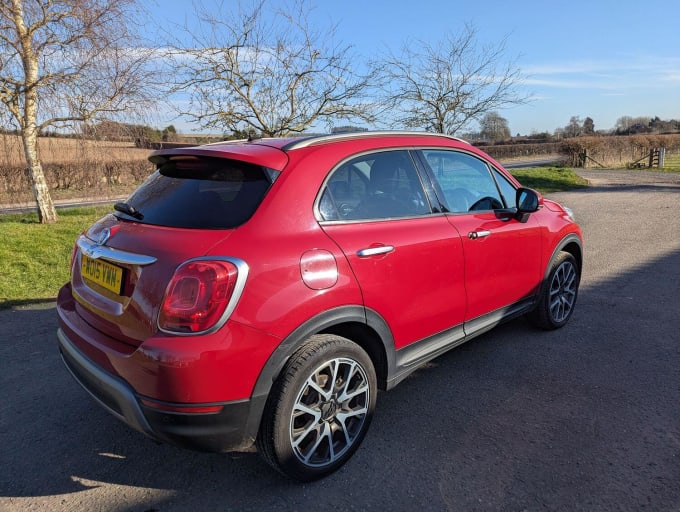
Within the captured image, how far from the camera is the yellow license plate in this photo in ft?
7.74

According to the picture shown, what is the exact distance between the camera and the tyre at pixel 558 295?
423 cm

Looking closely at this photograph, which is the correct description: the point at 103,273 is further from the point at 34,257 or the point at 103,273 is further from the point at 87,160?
the point at 87,160

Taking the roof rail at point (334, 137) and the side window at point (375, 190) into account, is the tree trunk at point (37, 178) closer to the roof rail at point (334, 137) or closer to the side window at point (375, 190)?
the roof rail at point (334, 137)

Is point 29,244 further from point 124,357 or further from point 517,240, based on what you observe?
point 517,240

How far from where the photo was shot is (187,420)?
82.2 inches

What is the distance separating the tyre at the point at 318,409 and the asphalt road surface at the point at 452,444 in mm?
133

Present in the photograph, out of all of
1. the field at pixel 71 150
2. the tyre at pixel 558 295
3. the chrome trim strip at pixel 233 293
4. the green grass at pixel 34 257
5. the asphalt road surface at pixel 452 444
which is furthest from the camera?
the field at pixel 71 150

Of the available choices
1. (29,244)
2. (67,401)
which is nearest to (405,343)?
(67,401)

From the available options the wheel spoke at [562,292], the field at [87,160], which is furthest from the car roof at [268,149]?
the field at [87,160]

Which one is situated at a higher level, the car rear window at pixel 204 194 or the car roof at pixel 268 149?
the car roof at pixel 268 149

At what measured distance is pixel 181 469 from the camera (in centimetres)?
259

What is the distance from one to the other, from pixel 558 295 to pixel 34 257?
6932 millimetres

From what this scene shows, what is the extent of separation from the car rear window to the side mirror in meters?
2.15

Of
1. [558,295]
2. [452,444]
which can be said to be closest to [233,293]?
[452,444]
